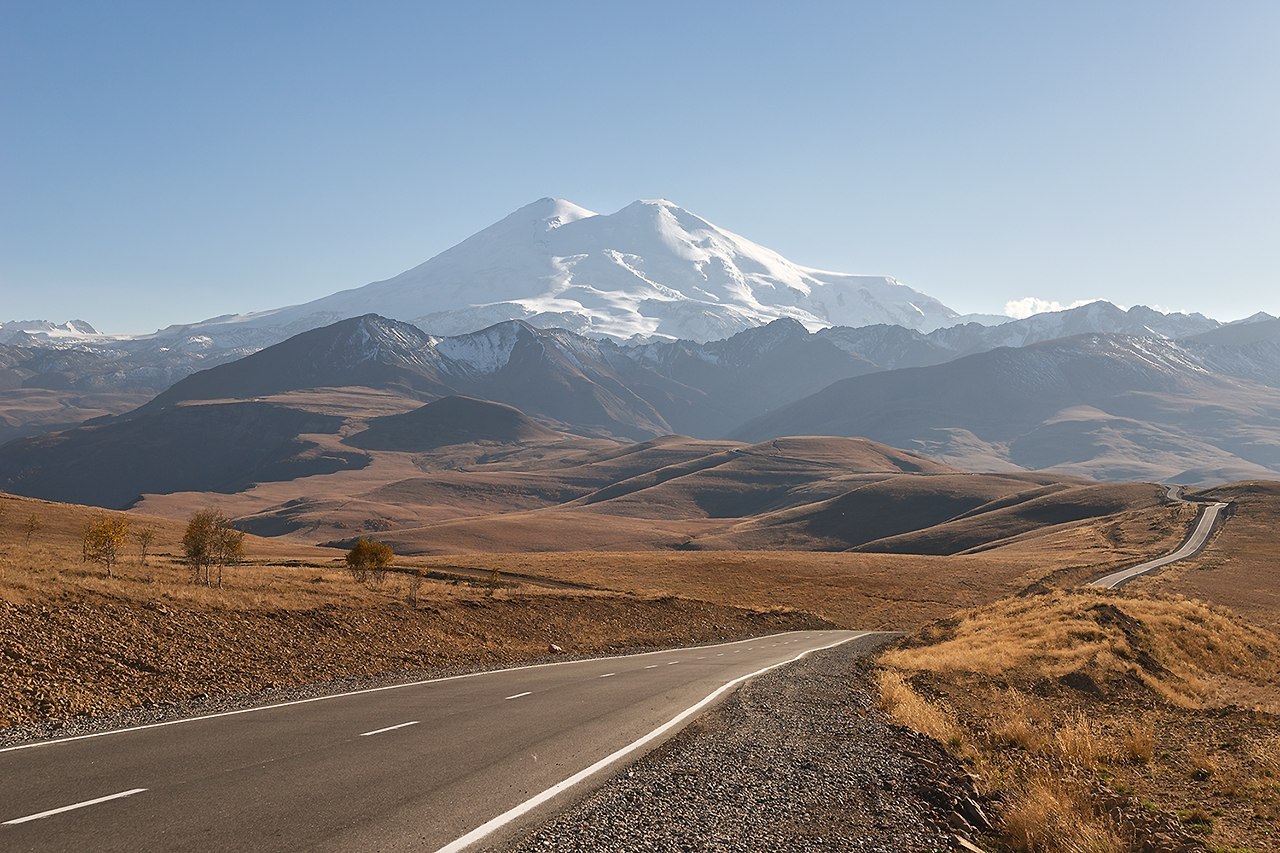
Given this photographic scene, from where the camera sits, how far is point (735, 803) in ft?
37.2

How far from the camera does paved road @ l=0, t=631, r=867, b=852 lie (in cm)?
934

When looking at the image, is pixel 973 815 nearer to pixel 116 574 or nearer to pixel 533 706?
pixel 533 706

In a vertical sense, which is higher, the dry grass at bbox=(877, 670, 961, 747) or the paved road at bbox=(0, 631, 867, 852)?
the paved road at bbox=(0, 631, 867, 852)

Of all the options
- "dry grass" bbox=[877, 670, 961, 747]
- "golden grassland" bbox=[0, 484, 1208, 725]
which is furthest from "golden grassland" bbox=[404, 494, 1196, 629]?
"dry grass" bbox=[877, 670, 961, 747]

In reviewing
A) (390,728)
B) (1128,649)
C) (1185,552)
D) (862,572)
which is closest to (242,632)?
(390,728)

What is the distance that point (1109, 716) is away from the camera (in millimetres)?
20766

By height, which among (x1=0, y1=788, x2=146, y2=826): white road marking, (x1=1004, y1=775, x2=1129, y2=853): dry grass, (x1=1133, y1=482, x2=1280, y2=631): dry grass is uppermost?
(x1=0, y1=788, x2=146, y2=826): white road marking

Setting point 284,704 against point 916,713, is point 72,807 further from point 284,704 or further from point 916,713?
point 916,713

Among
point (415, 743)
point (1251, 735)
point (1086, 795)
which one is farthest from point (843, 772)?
point (1251, 735)

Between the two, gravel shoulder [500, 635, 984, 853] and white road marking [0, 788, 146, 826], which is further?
gravel shoulder [500, 635, 984, 853]

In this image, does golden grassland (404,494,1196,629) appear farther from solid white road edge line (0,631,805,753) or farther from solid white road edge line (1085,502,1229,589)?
solid white road edge line (0,631,805,753)

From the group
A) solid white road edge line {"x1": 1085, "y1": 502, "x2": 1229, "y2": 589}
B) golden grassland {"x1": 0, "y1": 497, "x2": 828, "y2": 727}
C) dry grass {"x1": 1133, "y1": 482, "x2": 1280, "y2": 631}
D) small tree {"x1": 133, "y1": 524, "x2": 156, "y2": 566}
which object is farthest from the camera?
solid white road edge line {"x1": 1085, "y1": 502, "x2": 1229, "y2": 589}

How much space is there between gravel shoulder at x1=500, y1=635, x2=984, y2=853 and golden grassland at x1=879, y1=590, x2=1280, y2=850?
104 cm

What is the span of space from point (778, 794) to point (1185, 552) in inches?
3568
